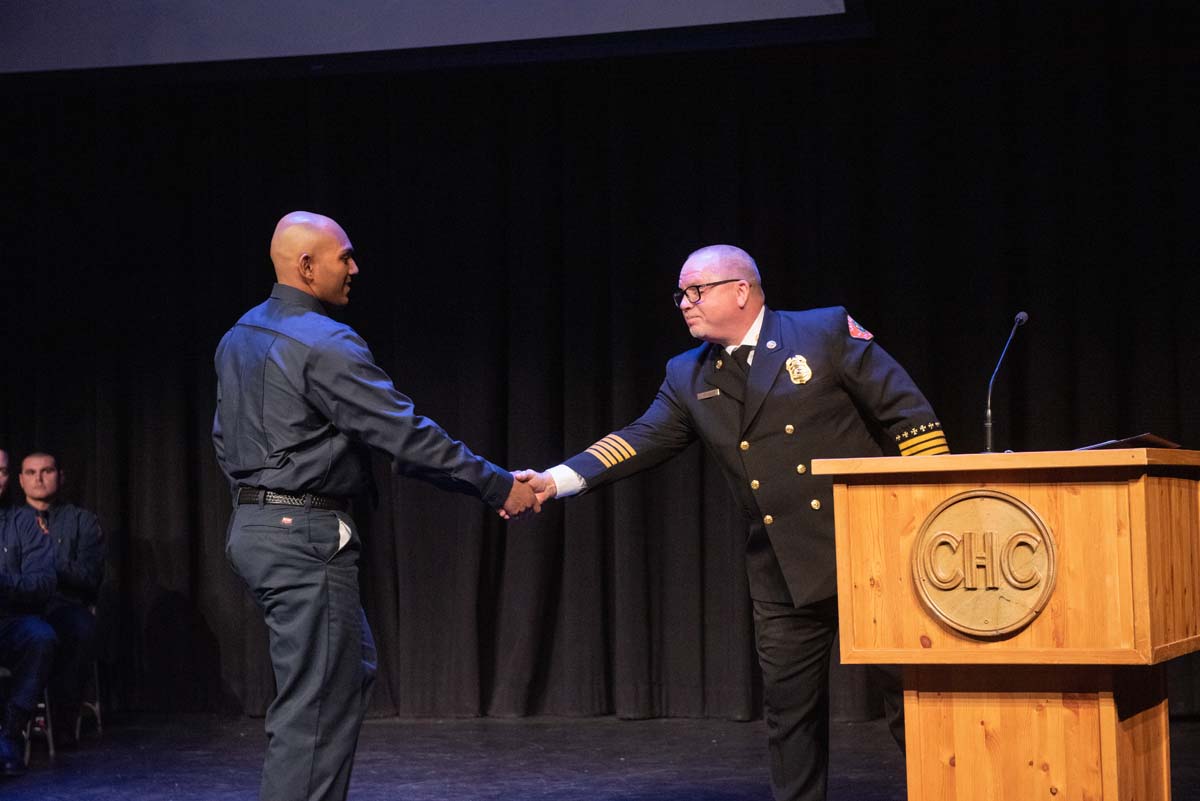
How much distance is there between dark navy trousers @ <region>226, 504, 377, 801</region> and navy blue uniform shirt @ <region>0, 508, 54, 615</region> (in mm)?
2703

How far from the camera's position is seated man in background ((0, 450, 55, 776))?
5.02m

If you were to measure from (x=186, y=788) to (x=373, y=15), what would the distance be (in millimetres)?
3147

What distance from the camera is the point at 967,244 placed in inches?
221

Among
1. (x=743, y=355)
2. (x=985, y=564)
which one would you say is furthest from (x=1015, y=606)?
(x=743, y=355)

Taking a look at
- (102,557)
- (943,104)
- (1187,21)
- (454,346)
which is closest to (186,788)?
(102,557)

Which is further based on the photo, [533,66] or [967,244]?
[533,66]

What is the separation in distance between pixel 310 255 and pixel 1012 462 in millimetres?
1835

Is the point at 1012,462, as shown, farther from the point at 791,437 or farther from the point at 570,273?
the point at 570,273

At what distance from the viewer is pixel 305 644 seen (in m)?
3.08

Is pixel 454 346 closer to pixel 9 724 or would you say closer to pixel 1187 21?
pixel 9 724

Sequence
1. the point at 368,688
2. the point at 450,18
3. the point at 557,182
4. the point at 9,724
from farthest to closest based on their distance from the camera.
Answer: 1. the point at 557,182
2. the point at 450,18
3. the point at 9,724
4. the point at 368,688

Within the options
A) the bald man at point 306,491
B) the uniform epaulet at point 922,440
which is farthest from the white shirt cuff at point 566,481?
the uniform epaulet at point 922,440

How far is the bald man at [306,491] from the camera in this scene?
3078 millimetres

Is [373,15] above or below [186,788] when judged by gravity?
above
